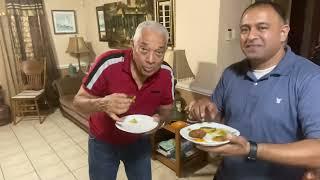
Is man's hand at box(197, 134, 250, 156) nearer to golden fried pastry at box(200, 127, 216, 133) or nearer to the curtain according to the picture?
golden fried pastry at box(200, 127, 216, 133)

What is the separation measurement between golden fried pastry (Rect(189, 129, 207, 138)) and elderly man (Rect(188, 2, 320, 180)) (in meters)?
0.11

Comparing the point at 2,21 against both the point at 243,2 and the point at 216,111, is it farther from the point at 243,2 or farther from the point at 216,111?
the point at 216,111

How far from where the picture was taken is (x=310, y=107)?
0.90 meters

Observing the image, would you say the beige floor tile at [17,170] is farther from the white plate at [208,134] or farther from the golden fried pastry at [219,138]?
the golden fried pastry at [219,138]

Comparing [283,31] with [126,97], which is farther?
[126,97]

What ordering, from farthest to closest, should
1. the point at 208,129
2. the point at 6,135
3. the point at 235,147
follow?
the point at 6,135
the point at 208,129
the point at 235,147

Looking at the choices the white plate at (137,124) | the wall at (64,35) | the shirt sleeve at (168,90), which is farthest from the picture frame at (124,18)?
the white plate at (137,124)

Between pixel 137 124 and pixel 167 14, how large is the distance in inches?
77.1

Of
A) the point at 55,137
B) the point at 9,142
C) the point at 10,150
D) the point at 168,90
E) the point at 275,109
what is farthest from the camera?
the point at 55,137

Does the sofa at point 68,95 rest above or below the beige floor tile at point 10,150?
above

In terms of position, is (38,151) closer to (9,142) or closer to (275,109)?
(9,142)

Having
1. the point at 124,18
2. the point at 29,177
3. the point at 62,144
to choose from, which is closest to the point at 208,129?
the point at 29,177

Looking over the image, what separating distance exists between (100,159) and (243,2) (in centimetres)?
202

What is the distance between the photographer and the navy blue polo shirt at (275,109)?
0.92 metres
